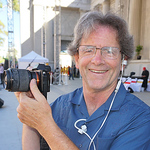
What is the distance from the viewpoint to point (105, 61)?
1191 mm

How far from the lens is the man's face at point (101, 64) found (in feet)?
3.92

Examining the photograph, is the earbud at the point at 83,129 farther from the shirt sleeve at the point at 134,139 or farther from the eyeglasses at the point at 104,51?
the eyeglasses at the point at 104,51

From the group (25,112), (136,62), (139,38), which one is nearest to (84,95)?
(25,112)

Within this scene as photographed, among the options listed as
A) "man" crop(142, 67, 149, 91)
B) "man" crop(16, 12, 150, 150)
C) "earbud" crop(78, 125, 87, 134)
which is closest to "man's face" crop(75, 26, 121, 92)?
"man" crop(16, 12, 150, 150)

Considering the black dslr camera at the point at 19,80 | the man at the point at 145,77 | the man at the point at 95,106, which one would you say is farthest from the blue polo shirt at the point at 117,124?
the man at the point at 145,77

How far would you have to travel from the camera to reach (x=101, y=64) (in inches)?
47.0

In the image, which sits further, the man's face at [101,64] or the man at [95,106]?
the man's face at [101,64]

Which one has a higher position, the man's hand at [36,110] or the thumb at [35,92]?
the thumb at [35,92]

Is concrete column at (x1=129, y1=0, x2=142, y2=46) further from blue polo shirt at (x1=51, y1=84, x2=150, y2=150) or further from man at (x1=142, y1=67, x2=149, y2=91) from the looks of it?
blue polo shirt at (x1=51, y1=84, x2=150, y2=150)

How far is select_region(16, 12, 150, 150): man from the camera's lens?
94cm

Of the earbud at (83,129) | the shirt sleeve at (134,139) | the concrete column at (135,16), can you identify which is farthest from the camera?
the concrete column at (135,16)

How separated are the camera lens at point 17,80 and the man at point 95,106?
5 centimetres

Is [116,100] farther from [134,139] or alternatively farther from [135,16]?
[135,16]

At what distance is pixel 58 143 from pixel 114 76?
2.09 ft
